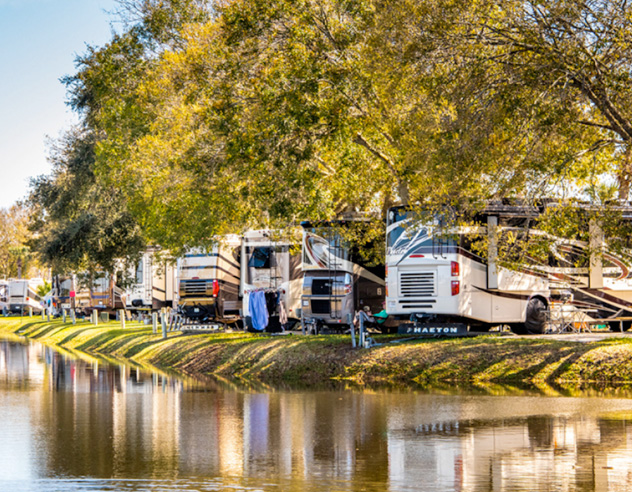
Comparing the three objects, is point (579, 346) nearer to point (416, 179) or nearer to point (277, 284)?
point (416, 179)

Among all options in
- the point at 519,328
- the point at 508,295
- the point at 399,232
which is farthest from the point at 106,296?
the point at 508,295

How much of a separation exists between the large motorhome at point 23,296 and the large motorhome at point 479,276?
52465 millimetres

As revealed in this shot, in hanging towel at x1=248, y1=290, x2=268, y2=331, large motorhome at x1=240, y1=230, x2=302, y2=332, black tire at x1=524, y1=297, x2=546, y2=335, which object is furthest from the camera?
large motorhome at x1=240, y1=230, x2=302, y2=332

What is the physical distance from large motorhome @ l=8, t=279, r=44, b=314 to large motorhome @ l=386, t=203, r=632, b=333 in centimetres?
5246

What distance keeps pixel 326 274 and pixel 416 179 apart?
20.3ft

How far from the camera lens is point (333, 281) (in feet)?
87.7

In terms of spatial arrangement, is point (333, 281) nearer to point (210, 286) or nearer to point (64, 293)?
point (210, 286)

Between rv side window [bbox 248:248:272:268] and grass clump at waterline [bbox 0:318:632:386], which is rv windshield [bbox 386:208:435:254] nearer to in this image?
grass clump at waterline [bbox 0:318:632:386]

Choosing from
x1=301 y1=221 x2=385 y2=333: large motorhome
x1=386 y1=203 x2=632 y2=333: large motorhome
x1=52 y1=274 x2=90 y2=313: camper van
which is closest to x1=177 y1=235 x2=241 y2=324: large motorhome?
x1=301 y1=221 x2=385 y2=333: large motorhome

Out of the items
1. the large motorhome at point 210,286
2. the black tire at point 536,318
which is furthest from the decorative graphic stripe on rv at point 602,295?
the large motorhome at point 210,286

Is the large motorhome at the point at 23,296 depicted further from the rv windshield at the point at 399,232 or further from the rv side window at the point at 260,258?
the rv windshield at the point at 399,232

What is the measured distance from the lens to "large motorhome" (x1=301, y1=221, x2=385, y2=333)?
87.6 ft

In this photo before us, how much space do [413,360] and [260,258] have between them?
11.7m

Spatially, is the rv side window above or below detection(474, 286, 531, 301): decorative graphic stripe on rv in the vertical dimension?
above
